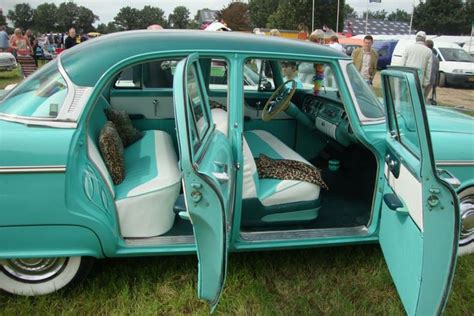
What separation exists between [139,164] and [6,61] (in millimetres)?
13259

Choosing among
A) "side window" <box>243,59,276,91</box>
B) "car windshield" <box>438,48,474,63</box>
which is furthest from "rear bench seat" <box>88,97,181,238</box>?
"car windshield" <box>438,48,474,63</box>

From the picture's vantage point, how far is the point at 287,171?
3057 mm

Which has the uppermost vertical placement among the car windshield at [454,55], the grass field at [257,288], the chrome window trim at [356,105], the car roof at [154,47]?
the car roof at [154,47]

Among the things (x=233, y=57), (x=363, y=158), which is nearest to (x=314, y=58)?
(x=233, y=57)

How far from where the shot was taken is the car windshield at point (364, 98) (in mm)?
2826

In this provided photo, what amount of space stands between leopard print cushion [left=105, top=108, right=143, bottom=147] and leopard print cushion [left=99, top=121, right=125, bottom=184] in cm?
57

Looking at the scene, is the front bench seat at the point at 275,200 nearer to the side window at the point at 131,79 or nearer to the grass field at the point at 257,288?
the grass field at the point at 257,288

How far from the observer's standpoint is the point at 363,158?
136 inches

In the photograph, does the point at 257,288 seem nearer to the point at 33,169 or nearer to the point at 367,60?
the point at 33,169

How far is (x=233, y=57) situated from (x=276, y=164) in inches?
37.3

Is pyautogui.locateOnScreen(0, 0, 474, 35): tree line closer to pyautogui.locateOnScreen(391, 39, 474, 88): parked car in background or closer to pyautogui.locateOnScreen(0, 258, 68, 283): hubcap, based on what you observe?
pyautogui.locateOnScreen(391, 39, 474, 88): parked car in background

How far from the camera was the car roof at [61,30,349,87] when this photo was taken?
2.41m

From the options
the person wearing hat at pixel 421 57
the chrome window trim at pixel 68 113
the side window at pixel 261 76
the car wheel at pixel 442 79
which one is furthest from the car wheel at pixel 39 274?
the car wheel at pixel 442 79

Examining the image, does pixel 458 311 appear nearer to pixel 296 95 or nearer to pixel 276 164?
pixel 276 164
